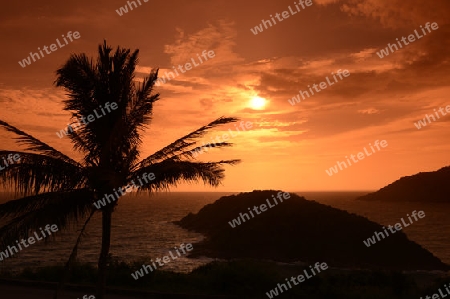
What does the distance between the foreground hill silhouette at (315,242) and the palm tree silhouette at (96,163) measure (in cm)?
4638

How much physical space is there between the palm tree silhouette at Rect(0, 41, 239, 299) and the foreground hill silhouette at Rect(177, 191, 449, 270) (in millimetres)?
46376

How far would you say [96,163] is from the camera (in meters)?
12.0

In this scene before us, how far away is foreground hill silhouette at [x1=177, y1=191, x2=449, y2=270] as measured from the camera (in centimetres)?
5494

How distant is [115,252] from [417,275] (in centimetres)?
4209

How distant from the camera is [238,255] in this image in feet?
186

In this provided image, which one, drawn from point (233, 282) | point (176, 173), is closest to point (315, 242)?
point (233, 282)

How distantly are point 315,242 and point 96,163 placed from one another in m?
49.7

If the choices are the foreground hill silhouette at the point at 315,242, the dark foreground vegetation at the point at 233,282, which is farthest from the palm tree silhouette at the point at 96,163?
the foreground hill silhouette at the point at 315,242

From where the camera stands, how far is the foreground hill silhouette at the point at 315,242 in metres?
54.9

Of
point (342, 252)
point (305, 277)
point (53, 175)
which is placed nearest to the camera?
point (53, 175)

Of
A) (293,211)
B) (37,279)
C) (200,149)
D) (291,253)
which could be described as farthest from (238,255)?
(200,149)

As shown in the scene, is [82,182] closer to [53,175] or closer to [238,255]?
[53,175]

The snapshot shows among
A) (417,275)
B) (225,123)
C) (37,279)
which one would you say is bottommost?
(417,275)

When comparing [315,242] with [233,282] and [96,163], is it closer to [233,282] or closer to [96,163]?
[233,282]
